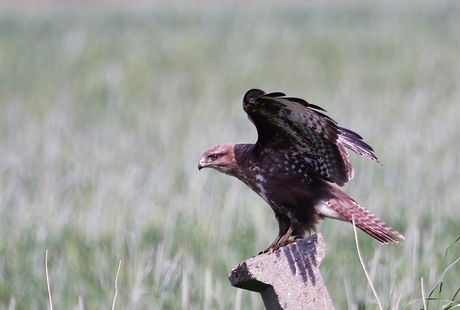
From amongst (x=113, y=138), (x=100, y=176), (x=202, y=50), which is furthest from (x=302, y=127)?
(x=202, y=50)

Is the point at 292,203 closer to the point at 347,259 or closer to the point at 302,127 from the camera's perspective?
the point at 302,127

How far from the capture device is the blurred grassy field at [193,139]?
3.73m

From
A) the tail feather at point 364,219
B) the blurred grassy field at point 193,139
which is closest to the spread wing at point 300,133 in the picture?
the tail feather at point 364,219

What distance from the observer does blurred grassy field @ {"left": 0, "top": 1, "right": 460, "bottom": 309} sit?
3.73m

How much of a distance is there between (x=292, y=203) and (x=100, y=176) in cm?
250

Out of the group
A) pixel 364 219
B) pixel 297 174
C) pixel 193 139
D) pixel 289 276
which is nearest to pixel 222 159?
pixel 297 174

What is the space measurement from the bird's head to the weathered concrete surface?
0.95 metres

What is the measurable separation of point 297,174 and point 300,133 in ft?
0.62

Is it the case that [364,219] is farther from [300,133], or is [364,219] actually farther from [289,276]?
[289,276]

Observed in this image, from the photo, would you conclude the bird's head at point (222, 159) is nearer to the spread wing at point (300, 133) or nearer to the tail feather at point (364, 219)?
the spread wing at point (300, 133)

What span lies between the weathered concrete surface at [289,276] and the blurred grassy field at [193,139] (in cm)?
42

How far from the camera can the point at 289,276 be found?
2.35 m

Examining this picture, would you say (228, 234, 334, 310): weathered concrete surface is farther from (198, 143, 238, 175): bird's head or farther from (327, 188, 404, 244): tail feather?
(198, 143, 238, 175): bird's head

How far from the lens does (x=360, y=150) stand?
10.8 feet
